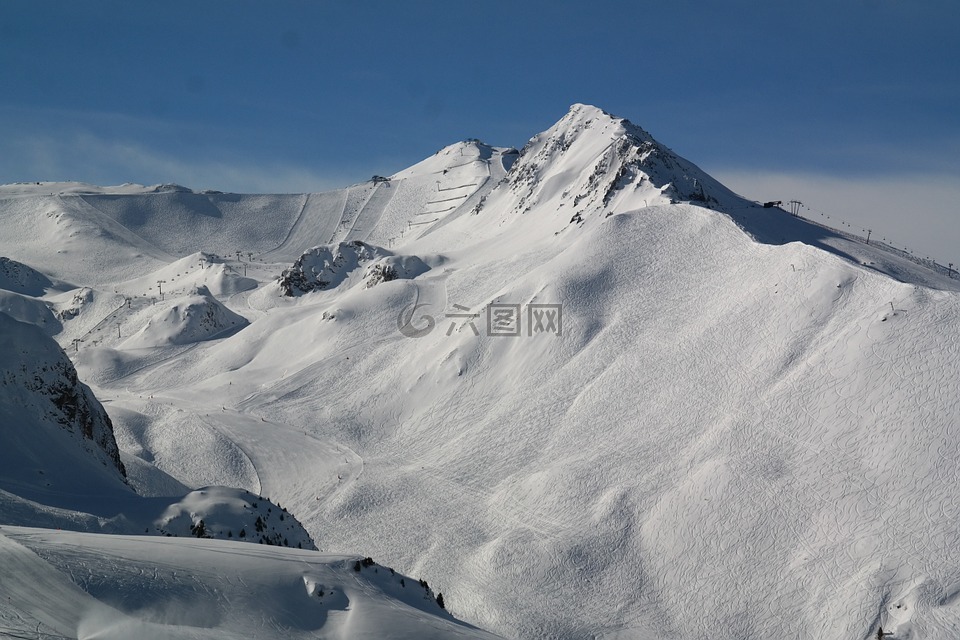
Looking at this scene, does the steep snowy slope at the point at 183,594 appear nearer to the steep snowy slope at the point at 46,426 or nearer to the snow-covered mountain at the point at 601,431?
the snow-covered mountain at the point at 601,431

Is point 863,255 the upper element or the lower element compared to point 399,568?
upper

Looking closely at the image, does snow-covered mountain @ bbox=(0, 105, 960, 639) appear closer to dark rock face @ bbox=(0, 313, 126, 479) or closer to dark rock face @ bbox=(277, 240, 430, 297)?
dark rock face @ bbox=(0, 313, 126, 479)

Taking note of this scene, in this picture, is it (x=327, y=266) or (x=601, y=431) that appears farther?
(x=327, y=266)

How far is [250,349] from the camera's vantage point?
82.2 meters

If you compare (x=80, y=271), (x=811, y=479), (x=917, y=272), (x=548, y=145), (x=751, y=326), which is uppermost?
(x=548, y=145)

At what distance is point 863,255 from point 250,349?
61.9 m

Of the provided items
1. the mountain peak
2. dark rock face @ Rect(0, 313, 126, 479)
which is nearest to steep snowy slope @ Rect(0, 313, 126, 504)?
dark rock face @ Rect(0, 313, 126, 479)

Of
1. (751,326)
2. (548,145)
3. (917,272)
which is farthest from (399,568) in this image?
(548,145)

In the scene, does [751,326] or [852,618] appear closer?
[852,618]

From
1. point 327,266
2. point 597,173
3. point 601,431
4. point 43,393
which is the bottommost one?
point 43,393

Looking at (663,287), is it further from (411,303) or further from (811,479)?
(411,303)

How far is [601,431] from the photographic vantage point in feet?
158

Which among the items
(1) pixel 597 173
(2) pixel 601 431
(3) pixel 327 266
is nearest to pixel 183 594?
(2) pixel 601 431

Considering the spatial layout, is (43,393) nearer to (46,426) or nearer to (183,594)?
(46,426)
